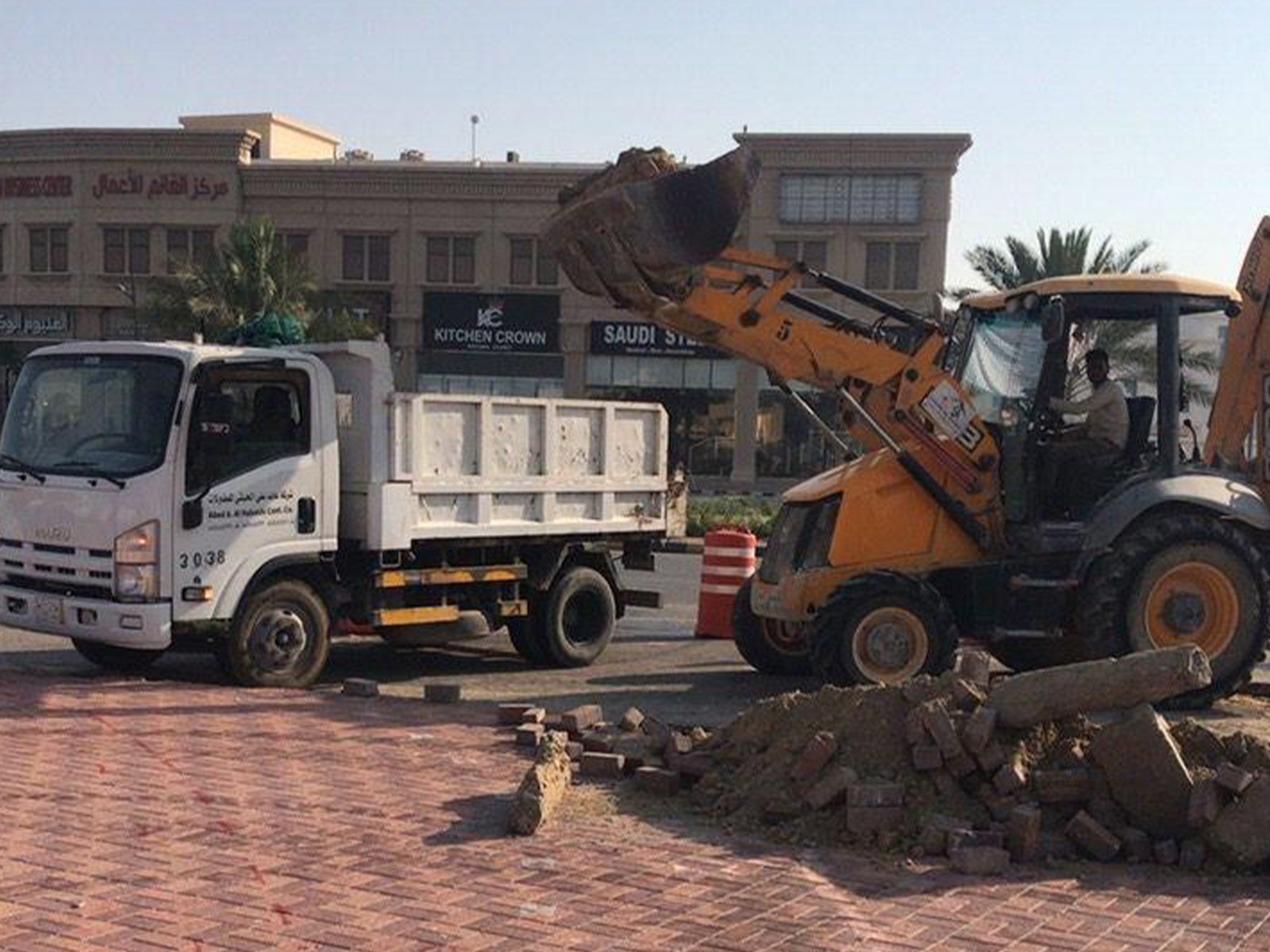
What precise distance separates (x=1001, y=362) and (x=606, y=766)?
4.73 m

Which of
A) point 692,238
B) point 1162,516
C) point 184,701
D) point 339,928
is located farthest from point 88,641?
point 1162,516

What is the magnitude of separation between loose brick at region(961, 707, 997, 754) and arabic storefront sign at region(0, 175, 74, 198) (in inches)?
1795

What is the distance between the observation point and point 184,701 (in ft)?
31.5

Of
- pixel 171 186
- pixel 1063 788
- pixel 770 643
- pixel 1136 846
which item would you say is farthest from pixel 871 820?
pixel 171 186

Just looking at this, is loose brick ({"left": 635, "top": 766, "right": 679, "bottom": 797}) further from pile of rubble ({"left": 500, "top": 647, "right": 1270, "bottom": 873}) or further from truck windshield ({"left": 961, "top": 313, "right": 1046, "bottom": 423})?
truck windshield ({"left": 961, "top": 313, "right": 1046, "bottom": 423})

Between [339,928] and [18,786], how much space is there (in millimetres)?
2863

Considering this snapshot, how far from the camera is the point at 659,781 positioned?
24.2 feet

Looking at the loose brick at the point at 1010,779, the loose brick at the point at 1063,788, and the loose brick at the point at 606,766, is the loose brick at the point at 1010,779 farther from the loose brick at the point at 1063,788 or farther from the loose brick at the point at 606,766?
the loose brick at the point at 606,766

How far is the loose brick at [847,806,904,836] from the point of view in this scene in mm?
6539

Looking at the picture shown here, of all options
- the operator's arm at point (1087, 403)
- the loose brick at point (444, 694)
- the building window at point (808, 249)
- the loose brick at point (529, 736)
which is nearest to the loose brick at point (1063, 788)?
the loose brick at point (529, 736)

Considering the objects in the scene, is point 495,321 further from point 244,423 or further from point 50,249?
point 244,423

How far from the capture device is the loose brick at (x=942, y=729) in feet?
22.3

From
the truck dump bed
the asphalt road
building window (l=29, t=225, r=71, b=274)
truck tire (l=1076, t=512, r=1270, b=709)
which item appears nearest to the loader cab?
truck tire (l=1076, t=512, r=1270, b=709)

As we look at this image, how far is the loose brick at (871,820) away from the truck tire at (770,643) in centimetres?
512
